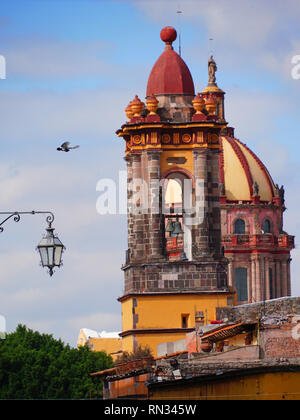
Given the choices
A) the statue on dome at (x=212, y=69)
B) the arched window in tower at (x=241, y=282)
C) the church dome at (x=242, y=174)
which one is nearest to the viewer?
the arched window in tower at (x=241, y=282)

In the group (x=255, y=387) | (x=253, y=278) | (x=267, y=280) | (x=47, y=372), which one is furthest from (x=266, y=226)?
(x=255, y=387)

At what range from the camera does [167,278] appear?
84.6 meters

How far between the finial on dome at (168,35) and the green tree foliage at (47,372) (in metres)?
22.7

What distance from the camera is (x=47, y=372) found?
359 ft

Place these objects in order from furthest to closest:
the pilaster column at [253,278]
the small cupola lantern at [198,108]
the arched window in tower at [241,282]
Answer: the arched window in tower at [241,282]
the pilaster column at [253,278]
the small cupola lantern at [198,108]

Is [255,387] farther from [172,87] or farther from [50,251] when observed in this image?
[172,87]

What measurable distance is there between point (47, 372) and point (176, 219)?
26078mm

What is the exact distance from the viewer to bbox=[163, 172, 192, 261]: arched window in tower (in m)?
84.6

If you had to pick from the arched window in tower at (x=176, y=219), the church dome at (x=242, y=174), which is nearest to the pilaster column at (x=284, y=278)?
the church dome at (x=242, y=174)

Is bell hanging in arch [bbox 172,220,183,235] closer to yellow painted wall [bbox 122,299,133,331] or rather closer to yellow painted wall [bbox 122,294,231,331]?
yellow painted wall [bbox 122,294,231,331]

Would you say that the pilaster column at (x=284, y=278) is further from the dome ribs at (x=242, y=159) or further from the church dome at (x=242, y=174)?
the dome ribs at (x=242, y=159)

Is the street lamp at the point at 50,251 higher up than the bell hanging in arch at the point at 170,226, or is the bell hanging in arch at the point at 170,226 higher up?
the bell hanging in arch at the point at 170,226

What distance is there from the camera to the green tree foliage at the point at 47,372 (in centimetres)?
10775
